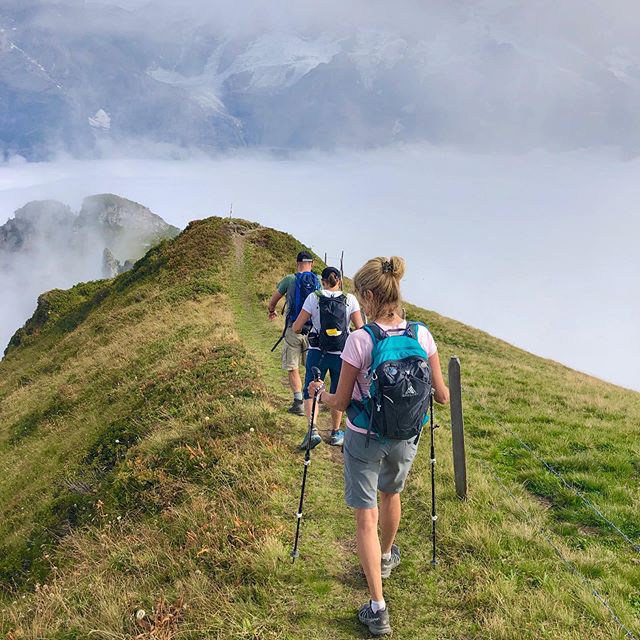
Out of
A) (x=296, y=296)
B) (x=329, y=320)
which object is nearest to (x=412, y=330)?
(x=329, y=320)

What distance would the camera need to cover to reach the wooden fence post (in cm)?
674

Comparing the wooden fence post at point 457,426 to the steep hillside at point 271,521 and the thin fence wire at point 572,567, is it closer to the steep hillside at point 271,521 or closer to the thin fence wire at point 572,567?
the steep hillside at point 271,521

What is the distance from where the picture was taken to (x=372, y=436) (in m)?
4.10

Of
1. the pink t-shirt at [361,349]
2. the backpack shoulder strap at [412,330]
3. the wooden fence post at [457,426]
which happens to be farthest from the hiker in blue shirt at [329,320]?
the pink t-shirt at [361,349]

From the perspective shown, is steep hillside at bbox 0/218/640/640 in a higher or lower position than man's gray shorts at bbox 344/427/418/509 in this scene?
lower

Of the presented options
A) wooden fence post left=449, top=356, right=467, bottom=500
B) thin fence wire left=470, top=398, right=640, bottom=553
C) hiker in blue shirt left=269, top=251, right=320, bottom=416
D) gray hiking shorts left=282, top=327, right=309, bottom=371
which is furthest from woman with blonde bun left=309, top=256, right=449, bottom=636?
gray hiking shorts left=282, top=327, right=309, bottom=371

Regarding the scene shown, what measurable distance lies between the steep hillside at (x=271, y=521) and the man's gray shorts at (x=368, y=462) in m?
1.60

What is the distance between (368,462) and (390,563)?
1968 millimetres

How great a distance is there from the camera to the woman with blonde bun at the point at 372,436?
4.04m

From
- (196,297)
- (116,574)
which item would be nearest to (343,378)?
(116,574)

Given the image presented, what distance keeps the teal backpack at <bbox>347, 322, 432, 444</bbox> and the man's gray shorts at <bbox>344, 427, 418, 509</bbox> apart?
0.20 m

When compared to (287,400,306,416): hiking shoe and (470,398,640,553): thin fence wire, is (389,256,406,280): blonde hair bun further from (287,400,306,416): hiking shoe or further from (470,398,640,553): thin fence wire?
(287,400,306,416): hiking shoe

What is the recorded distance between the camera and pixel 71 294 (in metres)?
49.8

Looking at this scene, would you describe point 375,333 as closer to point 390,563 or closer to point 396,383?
point 396,383
